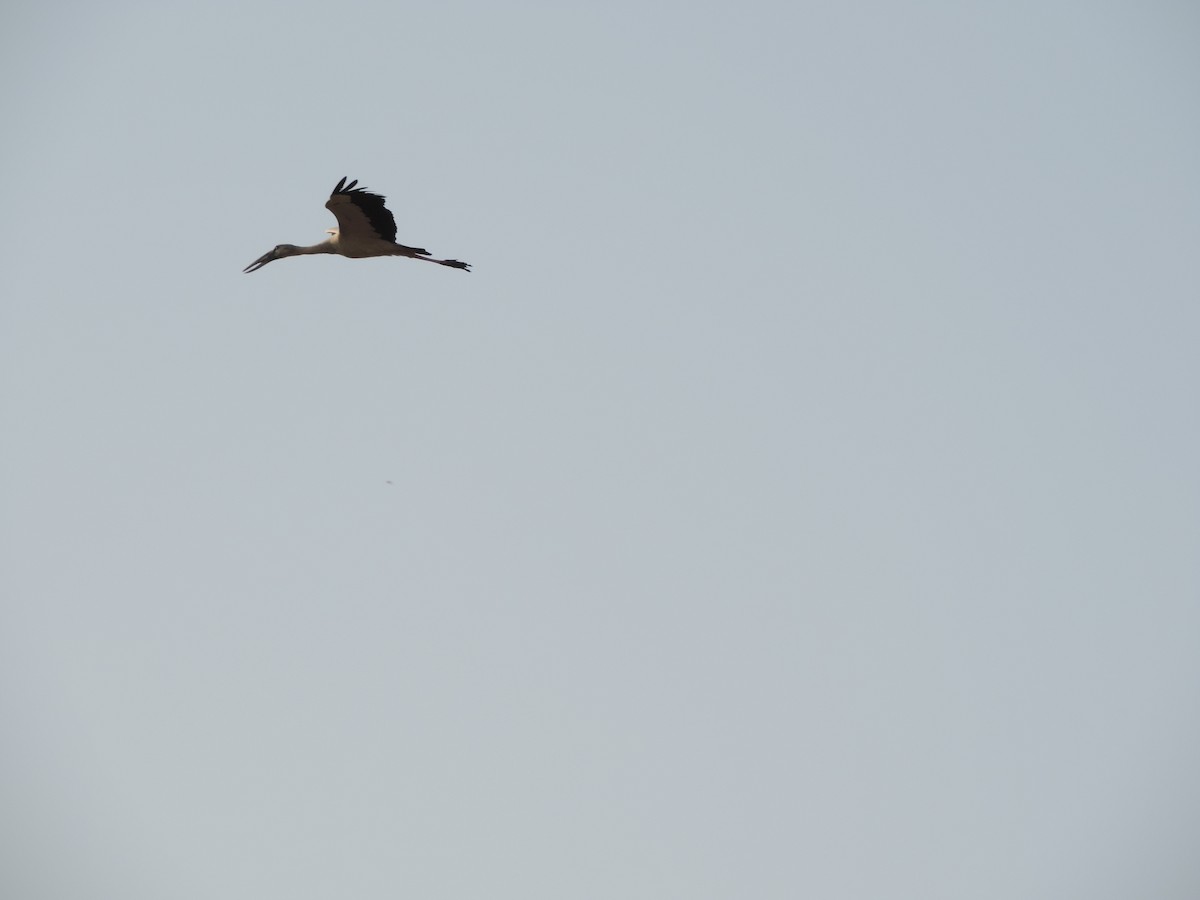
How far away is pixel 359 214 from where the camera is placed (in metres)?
40.4

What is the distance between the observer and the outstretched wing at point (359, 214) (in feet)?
130

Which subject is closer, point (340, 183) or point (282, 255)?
point (340, 183)

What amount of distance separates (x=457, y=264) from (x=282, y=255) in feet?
15.2

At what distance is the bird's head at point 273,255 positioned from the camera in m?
43.6

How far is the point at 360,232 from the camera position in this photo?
135ft

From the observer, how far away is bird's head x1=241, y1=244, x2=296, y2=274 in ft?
143

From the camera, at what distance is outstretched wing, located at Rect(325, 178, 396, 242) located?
3972 centimetres

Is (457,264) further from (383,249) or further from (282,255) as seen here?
(282,255)

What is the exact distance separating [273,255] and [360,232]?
3.61 meters

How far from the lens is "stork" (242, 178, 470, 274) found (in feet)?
131

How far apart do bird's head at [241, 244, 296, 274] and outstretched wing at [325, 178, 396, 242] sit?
7.88ft

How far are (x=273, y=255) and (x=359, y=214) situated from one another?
4.35 m

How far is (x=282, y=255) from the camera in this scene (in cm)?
4369

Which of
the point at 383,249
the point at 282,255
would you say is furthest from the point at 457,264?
the point at 282,255
